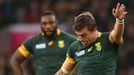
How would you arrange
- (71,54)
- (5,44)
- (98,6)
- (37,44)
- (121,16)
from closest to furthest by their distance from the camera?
(121,16) → (71,54) → (37,44) → (98,6) → (5,44)

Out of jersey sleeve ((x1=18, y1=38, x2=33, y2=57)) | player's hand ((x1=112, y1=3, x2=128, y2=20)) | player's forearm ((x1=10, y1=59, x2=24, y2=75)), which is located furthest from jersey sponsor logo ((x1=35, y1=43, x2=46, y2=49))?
player's hand ((x1=112, y1=3, x2=128, y2=20))

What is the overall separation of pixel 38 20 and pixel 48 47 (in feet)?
24.5

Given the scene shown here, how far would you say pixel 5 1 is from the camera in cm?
2033

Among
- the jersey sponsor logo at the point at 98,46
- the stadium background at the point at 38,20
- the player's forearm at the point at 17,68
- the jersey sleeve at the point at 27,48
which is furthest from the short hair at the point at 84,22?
the stadium background at the point at 38,20

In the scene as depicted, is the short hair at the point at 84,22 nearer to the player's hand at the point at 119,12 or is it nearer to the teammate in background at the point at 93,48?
the teammate in background at the point at 93,48

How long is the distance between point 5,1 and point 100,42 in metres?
11.2

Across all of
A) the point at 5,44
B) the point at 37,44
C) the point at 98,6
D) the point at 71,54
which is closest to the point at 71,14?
the point at 98,6

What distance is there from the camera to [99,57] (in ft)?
30.7

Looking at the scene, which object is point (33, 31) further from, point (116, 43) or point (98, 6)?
point (116, 43)

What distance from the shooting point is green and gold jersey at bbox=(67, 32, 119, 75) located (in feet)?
30.5

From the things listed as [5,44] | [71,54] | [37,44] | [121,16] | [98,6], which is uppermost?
[121,16]

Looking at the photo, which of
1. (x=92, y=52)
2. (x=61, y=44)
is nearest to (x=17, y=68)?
(x=61, y=44)

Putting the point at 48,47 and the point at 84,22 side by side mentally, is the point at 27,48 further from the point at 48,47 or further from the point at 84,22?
the point at 84,22

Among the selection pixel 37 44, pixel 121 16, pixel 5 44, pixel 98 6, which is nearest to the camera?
pixel 121 16
